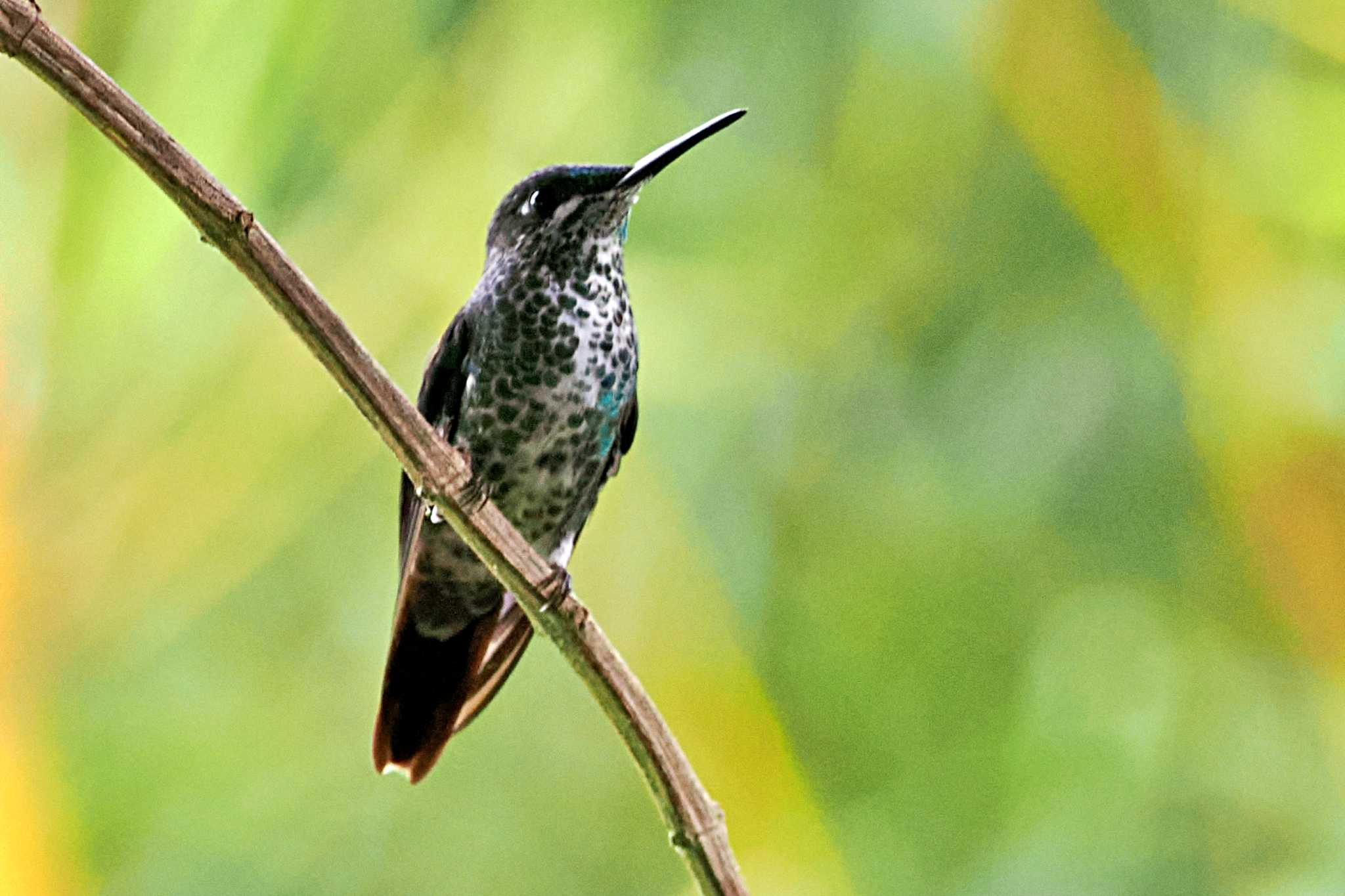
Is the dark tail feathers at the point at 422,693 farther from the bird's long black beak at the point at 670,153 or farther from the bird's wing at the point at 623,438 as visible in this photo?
the bird's long black beak at the point at 670,153

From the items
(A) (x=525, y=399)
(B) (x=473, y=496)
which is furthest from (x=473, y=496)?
(A) (x=525, y=399)

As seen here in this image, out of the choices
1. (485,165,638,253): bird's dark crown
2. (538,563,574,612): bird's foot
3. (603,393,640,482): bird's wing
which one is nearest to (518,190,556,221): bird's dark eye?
(485,165,638,253): bird's dark crown

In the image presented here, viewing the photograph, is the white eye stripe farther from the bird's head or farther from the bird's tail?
the bird's tail

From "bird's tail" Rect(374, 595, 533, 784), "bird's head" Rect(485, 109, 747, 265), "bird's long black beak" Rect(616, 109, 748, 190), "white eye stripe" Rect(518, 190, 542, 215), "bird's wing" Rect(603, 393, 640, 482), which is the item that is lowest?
"bird's tail" Rect(374, 595, 533, 784)

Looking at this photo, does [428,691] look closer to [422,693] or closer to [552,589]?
[422,693]

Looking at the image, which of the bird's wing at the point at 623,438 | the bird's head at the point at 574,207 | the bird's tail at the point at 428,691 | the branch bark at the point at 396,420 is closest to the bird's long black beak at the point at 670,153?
the bird's head at the point at 574,207

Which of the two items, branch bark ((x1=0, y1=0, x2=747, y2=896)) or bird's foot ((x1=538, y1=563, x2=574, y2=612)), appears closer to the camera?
branch bark ((x1=0, y1=0, x2=747, y2=896))
